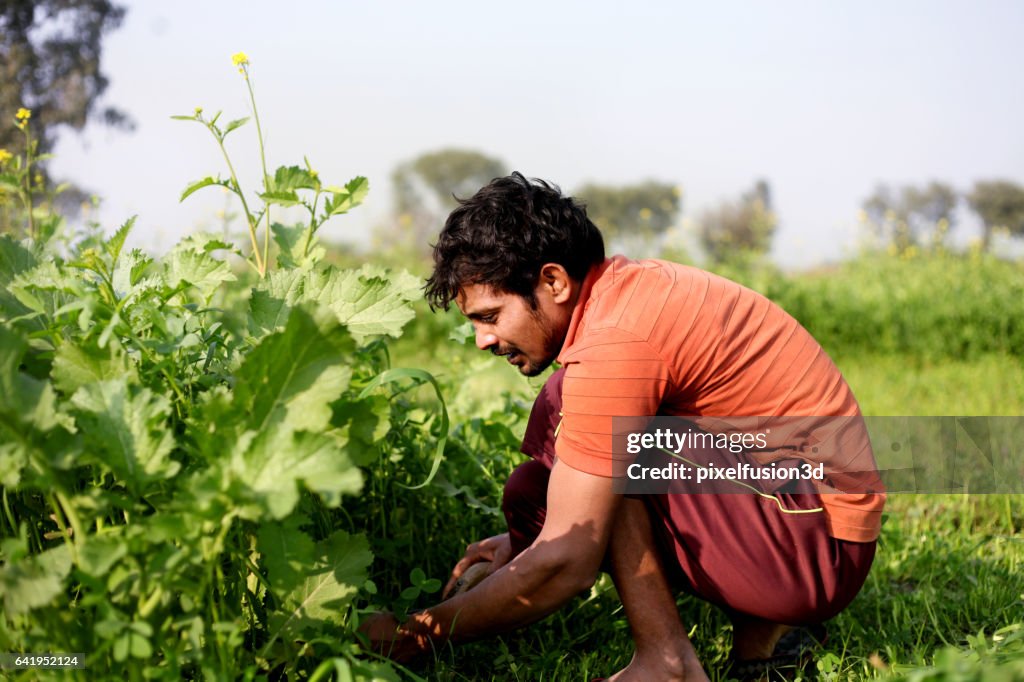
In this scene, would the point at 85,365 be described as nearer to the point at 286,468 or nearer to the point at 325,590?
the point at 286,468

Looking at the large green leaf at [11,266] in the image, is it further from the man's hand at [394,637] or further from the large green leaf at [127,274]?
the man's hand at [394,637]

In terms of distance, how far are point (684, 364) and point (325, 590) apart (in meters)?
0.80

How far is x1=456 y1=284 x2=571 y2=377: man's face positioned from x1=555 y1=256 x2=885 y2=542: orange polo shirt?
0.06 metres

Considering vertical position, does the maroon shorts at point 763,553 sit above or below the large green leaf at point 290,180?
below

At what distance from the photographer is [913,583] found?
2.58 metres

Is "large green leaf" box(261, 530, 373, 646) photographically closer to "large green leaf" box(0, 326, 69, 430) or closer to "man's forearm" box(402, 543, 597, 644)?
"man's forearm" box(402, 543, 597, 644)

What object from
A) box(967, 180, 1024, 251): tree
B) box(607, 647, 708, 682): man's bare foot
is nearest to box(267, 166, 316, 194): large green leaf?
box(607, 647, 708, 682): man's bare foot

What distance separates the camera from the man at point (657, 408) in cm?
172

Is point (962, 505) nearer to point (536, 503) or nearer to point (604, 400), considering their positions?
point (536, 503)

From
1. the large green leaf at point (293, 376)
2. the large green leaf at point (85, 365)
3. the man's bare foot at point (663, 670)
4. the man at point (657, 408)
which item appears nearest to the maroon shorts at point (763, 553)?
the man at point (657, 408)

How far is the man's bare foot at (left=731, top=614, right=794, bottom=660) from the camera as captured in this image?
1973 mm

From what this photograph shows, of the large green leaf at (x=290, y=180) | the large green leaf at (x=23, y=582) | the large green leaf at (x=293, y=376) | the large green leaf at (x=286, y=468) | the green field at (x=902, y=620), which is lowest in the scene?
the green field at (x=902, y=620)

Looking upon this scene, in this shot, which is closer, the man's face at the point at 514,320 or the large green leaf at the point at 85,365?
the large green leaf at the point at 85,365

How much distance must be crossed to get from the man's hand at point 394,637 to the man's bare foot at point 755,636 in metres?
0.71
